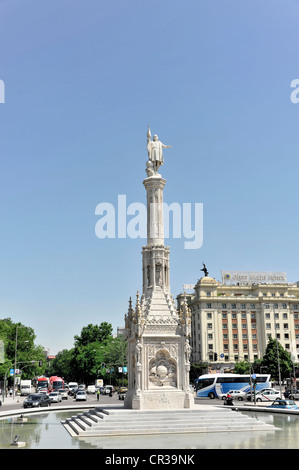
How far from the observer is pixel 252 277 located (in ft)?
372

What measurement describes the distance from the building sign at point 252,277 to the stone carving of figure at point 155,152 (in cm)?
8073

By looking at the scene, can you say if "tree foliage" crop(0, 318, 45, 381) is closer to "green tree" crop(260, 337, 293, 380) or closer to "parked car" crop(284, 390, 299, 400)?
"green tree" crop(260, 337, 293, 380)

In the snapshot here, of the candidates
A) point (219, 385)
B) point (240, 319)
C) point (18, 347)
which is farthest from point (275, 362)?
point (18, 347)

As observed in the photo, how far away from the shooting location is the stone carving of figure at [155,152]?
113 ft

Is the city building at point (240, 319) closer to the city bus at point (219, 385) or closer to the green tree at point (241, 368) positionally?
the green tree at point (241, 368)

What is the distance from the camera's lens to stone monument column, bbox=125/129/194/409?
2780 centimetres

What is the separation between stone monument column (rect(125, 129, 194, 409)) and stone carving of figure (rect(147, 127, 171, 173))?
6.59m

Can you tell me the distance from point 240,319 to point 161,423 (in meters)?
86.0

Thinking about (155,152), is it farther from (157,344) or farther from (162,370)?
(162,370)

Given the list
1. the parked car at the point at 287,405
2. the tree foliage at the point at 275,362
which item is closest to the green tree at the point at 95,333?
the tree foliage at the point at 275,362

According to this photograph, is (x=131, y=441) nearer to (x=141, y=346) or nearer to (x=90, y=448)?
(x=90, y=448)

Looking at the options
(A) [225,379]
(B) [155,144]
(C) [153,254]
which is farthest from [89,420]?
(A) [225,379]

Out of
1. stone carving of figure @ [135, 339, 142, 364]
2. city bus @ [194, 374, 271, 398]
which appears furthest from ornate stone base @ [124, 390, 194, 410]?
city bus @ [194, 374, 271, 398]

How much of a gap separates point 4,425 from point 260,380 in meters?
42.1
